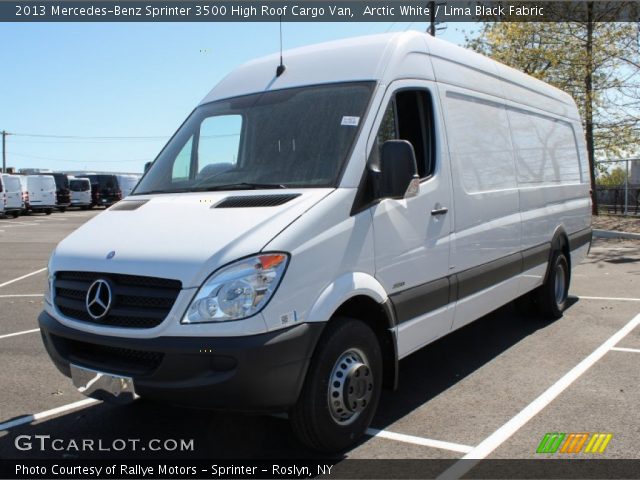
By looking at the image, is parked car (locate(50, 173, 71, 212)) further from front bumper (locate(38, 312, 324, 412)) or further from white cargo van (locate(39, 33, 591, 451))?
front bumper (locate(38, 312, 324, 412))

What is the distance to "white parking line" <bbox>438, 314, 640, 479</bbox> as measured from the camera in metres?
3.56

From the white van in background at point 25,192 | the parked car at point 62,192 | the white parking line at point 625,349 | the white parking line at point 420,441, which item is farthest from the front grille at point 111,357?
the parked car at point 62,192

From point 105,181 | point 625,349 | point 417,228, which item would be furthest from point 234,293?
point 105,181

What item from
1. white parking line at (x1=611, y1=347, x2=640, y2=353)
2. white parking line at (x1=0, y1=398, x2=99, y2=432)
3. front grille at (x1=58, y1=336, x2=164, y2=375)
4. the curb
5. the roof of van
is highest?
the roof of van

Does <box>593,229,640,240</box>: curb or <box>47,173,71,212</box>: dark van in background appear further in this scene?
<box>47,173,71,212</box>: dark van in background

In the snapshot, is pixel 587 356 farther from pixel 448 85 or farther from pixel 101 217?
pixel 101 217

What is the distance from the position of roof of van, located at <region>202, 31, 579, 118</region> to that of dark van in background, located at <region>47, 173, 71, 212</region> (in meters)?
32.9

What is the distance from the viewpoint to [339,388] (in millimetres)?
3617

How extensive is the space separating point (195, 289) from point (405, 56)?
7.65 feet

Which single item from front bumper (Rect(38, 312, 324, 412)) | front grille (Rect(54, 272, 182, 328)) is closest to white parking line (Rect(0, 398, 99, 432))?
front grille (Rect(54, 272, 182, 328))

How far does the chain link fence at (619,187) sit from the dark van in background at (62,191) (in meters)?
27.8

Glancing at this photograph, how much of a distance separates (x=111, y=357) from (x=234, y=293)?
904 millimetres

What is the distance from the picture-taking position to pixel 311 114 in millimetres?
4160

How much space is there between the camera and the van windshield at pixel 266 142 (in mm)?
3922
